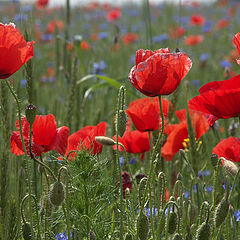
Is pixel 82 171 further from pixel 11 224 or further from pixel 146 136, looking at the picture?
pixel 146 136

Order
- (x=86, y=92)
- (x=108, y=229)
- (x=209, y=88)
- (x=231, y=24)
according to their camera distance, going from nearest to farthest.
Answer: (x=209, y=88) < (x=108, y=229) < (x=86, y=92) < (x=231, y=24)

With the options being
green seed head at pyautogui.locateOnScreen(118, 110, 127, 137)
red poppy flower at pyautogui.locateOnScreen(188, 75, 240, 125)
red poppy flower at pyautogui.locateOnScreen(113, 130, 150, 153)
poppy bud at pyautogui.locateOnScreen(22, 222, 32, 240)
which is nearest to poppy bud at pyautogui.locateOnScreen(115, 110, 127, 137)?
green seed head at pyautogui.locateOnScreen(118, 110, 127, 137)

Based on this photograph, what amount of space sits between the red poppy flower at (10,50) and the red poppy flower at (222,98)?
377 mm

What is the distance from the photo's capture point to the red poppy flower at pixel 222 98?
0.91 meters

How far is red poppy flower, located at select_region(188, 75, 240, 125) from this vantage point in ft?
2.99

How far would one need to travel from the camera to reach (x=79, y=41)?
2.45 meters

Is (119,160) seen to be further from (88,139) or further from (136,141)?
(136,141)

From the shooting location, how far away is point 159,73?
0.97 m

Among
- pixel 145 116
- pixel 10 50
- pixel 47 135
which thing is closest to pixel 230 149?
pixel 145 116

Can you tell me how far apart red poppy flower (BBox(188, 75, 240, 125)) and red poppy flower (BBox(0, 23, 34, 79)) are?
377mm

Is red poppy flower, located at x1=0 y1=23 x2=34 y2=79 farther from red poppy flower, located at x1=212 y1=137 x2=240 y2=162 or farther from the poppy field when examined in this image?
red poppy flower, located at x1=212 y1=137 x2=240 y2=162

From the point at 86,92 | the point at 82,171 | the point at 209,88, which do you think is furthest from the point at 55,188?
the point at 86,92

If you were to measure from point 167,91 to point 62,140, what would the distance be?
1.06ft

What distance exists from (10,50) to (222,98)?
1.45 feet
